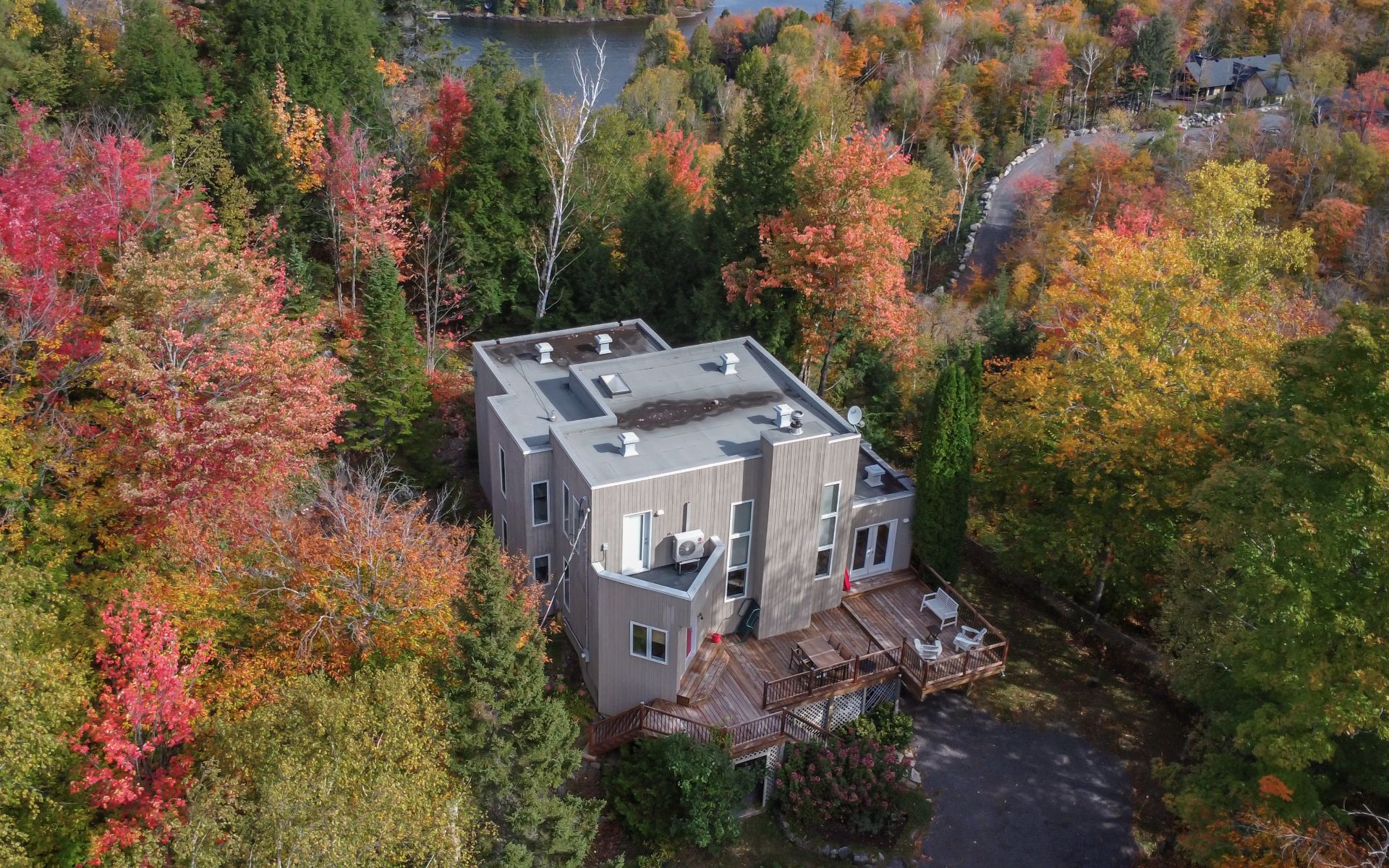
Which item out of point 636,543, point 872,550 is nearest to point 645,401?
point 636,543

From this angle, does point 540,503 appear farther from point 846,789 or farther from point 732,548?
point 846,789

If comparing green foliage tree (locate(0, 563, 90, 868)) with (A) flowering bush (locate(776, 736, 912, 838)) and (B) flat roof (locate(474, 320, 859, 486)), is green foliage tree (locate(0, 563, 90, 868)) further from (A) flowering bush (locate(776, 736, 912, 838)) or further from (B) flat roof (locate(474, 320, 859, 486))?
(A) flowering bush (locate(776, 736, 912, 838))

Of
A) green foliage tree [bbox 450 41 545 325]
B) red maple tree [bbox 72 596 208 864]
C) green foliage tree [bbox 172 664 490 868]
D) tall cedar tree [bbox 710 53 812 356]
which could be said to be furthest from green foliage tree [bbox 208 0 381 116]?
green foliage tree [bbox 172 664 490 868]

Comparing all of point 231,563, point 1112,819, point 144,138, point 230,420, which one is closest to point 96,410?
point 230,420

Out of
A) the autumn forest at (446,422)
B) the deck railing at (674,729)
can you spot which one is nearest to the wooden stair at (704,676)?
the deck railing at (674,729)

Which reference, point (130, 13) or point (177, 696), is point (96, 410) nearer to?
point (177, 696)

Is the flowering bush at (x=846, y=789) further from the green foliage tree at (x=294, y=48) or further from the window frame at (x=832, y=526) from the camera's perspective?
the green foliage tree at (x=294, y=48)
